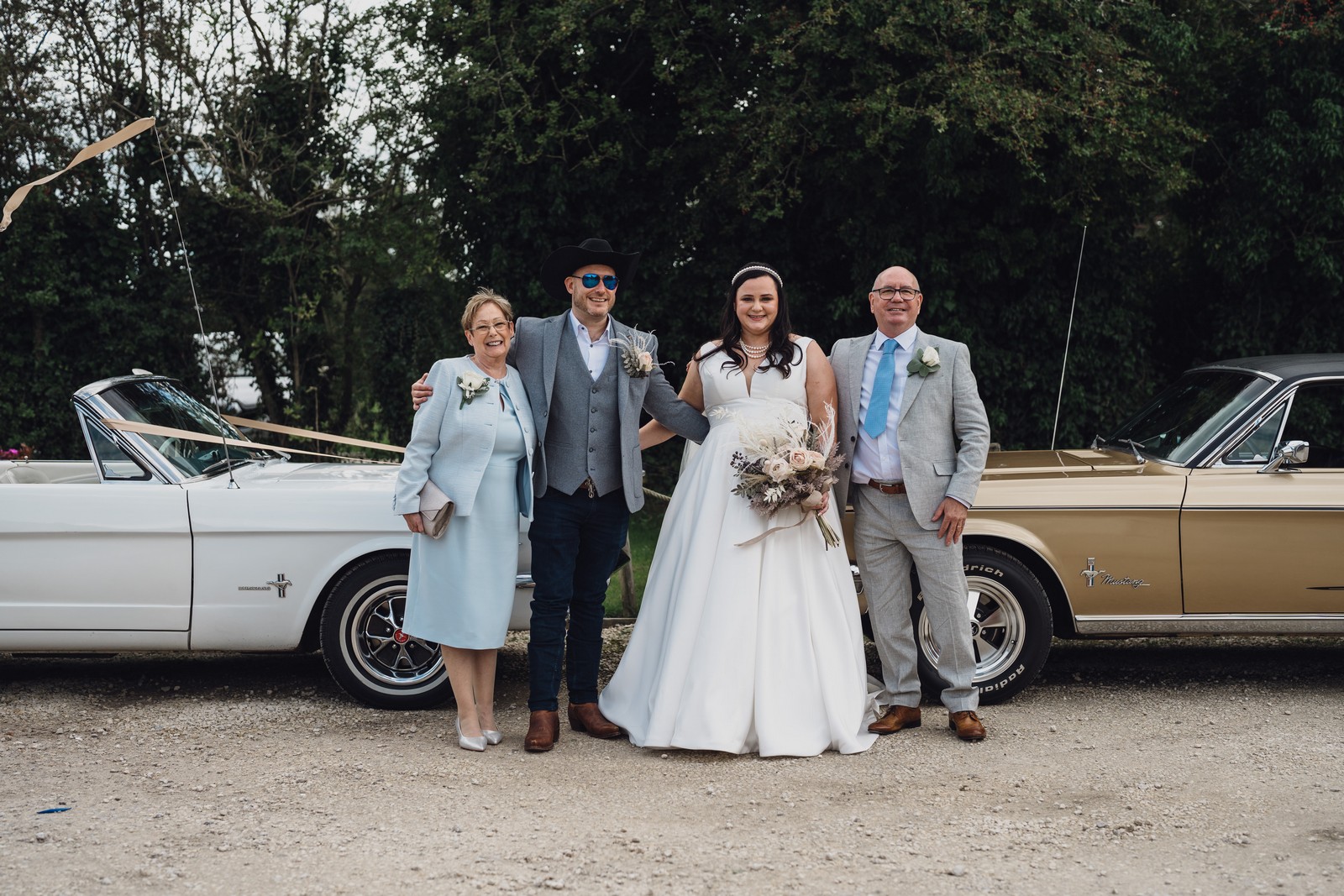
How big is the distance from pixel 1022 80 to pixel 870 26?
51.6 inches

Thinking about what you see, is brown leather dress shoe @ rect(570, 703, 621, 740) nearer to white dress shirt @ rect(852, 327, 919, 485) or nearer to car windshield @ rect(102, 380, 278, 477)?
white dress shirt @ rect(852, 327, 919, 485)

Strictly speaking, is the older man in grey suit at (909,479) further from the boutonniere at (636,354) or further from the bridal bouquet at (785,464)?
the boutonniere at (636,354)

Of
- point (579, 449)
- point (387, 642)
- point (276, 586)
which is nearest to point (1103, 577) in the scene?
point (579, 449)

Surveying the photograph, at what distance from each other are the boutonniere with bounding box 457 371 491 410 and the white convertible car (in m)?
0.86

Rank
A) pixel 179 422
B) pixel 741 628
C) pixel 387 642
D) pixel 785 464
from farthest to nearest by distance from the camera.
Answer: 1. pixel 179 422
2. pixel 387 642
3. pixel 741 628
4. pixel 785 464

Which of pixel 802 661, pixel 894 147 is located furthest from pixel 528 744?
pixel 894 147

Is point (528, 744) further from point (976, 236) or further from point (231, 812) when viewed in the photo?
point (976, 236)

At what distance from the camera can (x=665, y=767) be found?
508cm

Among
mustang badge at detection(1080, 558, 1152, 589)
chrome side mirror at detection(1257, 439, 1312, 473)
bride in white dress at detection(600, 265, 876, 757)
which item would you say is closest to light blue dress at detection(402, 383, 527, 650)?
bride in white dress at detection(600, 265, 876, 757)

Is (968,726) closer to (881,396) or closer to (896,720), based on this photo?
(896,720)

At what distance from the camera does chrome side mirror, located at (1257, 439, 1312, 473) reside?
5.79 metres

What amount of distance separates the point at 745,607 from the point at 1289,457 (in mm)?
2818

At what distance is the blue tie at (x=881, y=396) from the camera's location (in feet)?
18.0

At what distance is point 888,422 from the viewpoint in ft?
18.0
